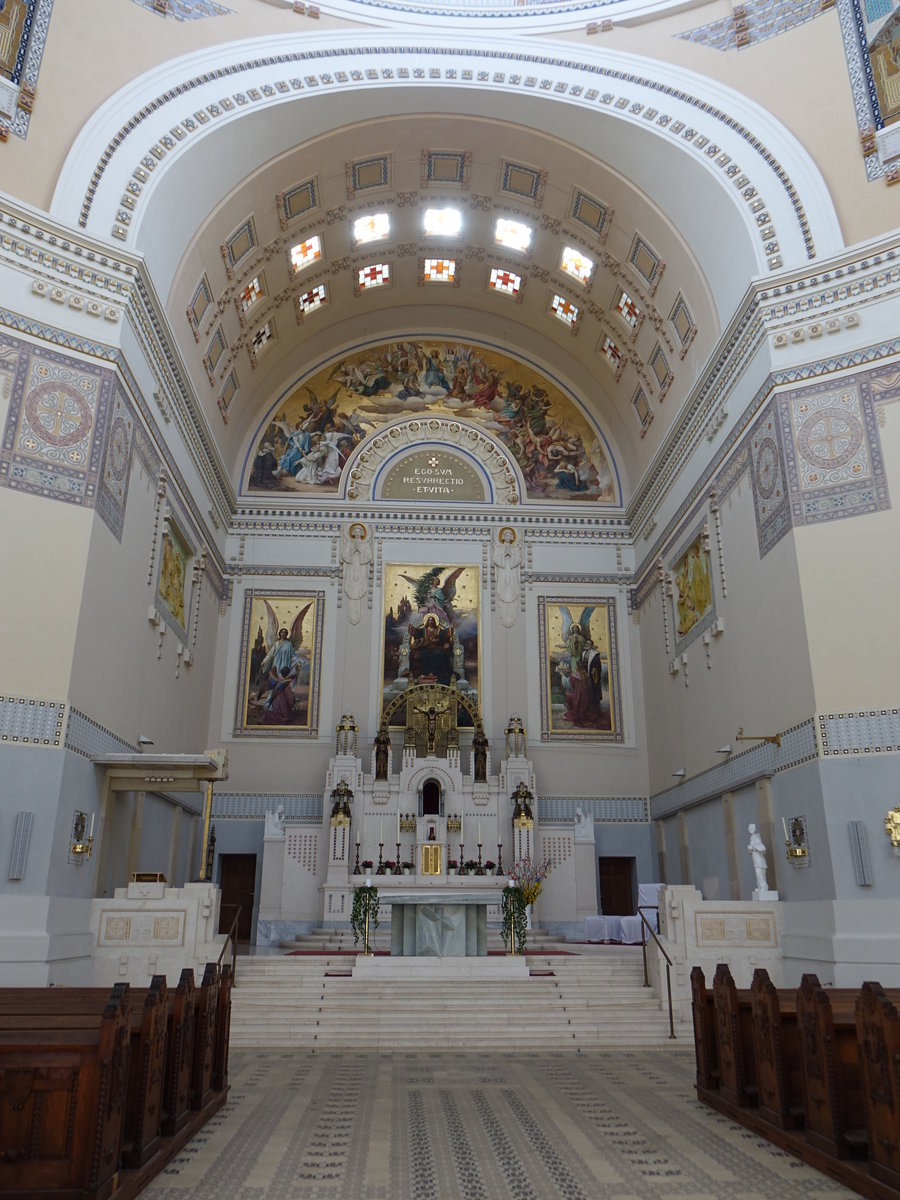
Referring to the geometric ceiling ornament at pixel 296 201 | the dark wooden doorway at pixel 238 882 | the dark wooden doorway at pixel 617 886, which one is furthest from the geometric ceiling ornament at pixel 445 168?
the dark wooden doorway at pixel 617 886

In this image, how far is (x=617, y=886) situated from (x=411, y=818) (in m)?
4.93

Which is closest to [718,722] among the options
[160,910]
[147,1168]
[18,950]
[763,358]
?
[763,358]

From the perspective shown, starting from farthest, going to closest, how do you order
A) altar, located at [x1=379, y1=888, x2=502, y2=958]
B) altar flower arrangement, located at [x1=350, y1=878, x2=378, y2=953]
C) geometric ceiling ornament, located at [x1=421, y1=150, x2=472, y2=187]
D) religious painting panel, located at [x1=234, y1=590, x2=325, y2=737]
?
religious painting panel, located at [x1=234, y1=590, x2=325, y2=737]
geometric ceiling ornament, located at [x1=421, y1=150, x2=472, y2=187]
altar flower arrangement, located at [x1=350, y1=878, x2=378, y2=953]
altar, located at [x1=379, y1=888, x2=502, y2=958]

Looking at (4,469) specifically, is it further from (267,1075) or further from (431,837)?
(431,837)

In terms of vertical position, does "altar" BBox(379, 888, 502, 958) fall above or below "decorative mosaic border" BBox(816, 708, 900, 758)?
below

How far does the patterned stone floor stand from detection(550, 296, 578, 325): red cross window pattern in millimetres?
16849

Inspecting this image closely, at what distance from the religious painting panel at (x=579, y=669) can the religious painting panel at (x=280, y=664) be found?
529cm

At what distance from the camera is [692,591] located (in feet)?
57.8

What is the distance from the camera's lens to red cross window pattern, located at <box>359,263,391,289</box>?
21.3m

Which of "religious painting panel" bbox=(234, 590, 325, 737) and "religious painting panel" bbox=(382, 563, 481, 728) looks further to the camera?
"religious painting panel" bbox=(382, 563, 481, 728)

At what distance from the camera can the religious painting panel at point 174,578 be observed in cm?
1625

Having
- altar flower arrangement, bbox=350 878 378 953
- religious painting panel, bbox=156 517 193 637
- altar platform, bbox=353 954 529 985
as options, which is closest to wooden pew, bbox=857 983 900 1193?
altar platform, bbox=353 954 529 985

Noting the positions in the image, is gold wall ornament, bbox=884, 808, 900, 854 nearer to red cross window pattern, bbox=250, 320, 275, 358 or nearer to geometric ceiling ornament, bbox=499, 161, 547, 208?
geometric ceiling ornament, bbox=499, 161, 547, 208

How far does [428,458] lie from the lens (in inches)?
916
